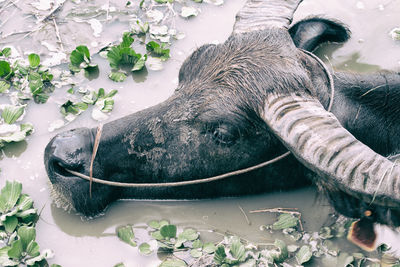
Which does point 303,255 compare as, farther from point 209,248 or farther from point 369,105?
point 369,105

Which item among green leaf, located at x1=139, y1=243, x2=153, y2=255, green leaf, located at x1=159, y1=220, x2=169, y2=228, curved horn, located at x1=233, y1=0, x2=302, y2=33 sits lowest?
green leaf, located at x1=139, y1=243, x2=153, y2=255

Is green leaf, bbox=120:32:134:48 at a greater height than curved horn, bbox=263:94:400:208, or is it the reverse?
curved horn, bbox=263:94:400:208

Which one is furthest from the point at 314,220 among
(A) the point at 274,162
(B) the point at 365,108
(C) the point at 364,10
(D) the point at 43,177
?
(C) the point at 364,10

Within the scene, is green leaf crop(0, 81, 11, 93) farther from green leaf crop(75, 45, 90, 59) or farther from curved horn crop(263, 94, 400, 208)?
curved horn crop(263, 94, 400, 208)

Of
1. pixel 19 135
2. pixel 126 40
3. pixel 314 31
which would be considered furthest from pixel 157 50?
pixel 19 135

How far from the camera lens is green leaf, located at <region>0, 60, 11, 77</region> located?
598cm

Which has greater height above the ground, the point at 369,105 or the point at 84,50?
the point at 369,105

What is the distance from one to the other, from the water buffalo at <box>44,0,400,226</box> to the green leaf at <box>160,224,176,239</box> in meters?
0.44

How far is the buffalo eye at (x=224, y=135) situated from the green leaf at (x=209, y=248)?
2.62 feet

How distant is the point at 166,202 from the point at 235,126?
100cm

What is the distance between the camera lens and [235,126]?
4.45 m

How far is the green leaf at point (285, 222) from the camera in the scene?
15.5ft

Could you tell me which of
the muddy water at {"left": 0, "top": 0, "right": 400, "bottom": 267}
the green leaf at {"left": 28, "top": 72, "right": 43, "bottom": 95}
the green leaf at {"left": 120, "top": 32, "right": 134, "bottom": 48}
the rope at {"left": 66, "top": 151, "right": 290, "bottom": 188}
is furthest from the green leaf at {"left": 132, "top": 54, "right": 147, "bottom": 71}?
the rope at {"left": 66, "top": 151, "right": 290, "bottom": 188}

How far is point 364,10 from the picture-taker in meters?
6.71
